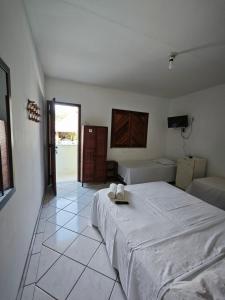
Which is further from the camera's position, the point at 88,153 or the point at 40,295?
the point at 88,153

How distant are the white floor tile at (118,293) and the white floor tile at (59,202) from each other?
5.36 ft

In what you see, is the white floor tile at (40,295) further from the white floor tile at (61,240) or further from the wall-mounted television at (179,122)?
the wall-mounted television at (179,122)

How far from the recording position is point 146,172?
3695 mm

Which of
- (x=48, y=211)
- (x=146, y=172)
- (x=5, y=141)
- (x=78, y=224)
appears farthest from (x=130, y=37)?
(x=48, y=211)

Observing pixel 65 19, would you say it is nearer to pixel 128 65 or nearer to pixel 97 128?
pixel 128 65

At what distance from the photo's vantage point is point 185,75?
9.69 feet

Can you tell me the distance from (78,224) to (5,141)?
1724 mm

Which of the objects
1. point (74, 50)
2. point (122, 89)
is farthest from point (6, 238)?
point (122, 89)

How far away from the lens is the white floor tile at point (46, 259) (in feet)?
4.78

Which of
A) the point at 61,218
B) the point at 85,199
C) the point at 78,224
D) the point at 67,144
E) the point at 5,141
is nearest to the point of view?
the point at 5,141

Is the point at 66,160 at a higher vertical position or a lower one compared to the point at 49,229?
higher

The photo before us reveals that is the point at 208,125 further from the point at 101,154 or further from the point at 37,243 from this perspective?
the point at 37,243

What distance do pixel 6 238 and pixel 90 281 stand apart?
3.05 ft

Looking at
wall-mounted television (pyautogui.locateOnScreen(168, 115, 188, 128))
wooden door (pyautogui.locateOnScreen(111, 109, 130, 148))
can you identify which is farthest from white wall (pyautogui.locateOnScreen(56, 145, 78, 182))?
wall-mounted television (pyautogui.locateOnScreen(168, 115, 188, 128))
